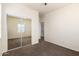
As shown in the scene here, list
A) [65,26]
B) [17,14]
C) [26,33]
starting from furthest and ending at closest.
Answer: [26,33] → [65,26] → [17,14]

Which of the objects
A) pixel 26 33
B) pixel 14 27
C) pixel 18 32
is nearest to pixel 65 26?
pixel 26 33

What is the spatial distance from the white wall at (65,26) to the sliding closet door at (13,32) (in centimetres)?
265

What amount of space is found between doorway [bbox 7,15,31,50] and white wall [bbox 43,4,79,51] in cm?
187

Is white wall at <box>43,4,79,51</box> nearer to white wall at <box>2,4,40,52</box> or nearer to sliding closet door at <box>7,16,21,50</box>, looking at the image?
white wall at <box>2,4,40,52</box>

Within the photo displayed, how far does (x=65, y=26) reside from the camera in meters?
4.18

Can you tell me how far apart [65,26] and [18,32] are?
2972 mm

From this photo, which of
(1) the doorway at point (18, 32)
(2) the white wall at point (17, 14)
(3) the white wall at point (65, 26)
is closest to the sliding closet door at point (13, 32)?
(1) the doorway at point (18, 32)

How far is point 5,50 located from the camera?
339 centimetres

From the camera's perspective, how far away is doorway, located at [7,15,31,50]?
375 cm

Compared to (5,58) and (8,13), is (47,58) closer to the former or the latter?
(5,58)

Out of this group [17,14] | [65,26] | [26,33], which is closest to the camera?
[17,14]

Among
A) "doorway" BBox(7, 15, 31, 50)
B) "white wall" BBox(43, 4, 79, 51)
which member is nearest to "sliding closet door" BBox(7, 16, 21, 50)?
"doorway" BBox(7, 15, 31, 50)

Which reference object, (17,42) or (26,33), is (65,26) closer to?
(26,33)

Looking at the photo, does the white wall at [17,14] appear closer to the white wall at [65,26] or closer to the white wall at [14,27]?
the white wall at [14,27]
